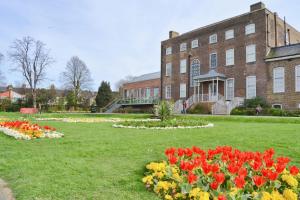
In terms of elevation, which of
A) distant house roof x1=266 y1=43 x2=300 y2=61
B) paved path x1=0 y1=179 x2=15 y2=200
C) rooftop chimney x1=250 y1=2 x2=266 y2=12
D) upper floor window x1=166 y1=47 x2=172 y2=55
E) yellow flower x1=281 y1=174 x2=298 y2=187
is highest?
rooftop chimney x1=250 y1=2 x2=266 y2=12

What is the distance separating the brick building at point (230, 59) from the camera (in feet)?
85.6

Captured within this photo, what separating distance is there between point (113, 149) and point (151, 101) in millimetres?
31565

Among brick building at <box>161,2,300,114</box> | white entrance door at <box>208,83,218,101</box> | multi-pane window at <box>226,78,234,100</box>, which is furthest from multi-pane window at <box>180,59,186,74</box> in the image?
multi-pane window at <box>226,78,234,100</box>

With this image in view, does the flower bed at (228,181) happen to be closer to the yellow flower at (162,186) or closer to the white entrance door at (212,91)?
the yellow flower at (162,186)

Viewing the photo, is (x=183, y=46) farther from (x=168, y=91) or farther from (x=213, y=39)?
(x=168, y=91)

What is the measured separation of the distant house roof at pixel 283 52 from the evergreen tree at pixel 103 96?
31.9 m

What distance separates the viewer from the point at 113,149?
596 cm

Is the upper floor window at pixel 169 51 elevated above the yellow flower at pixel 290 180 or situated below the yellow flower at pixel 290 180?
above

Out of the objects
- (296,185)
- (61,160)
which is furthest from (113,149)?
(296,185)

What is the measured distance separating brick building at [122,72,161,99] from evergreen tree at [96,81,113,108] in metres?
3.20

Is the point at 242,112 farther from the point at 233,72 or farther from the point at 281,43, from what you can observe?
the point at 281,43

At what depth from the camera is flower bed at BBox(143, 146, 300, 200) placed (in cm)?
279

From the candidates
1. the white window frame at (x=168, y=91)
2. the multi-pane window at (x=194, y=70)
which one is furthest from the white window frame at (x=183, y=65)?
the white window frame at (x=168, y=91)

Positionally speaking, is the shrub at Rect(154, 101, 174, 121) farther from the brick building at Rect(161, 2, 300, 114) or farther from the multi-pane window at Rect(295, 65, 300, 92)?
the multi-pane window at Rect(295, 65, 300, 92)
